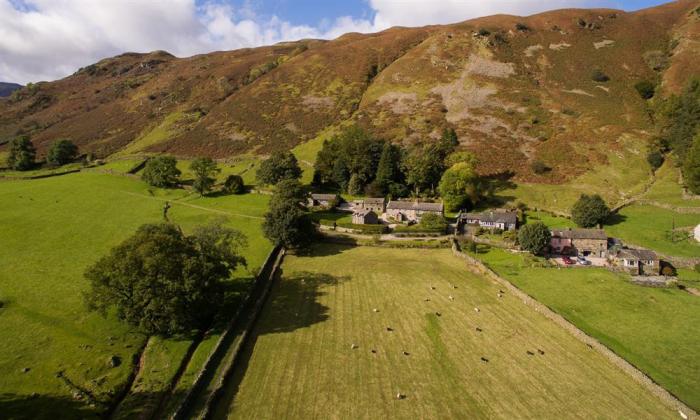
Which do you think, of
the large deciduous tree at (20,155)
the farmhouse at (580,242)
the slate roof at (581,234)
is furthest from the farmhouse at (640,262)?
the large deciduous tree at (20,155)

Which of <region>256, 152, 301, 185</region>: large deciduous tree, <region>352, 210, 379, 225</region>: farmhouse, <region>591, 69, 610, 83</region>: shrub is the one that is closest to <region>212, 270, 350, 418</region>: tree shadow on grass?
<region>352, 210, 379, 225</region>: farmhouse

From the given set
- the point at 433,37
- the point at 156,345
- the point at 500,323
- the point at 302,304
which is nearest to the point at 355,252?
the point at 302,304

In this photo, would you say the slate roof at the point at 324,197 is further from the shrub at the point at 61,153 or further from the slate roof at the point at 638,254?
the shrub at the point at 61,153

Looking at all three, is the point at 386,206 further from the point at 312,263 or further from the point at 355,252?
the point at 312,263

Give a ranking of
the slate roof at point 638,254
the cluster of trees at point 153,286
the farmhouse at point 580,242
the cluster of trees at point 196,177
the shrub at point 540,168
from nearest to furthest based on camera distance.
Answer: the cluster of trees at point 153,286 < the slate roof at point 638,254 < the farmhouse at point 580,242 < the cluster of trees at point 196,177 < the shrub at point 540,168

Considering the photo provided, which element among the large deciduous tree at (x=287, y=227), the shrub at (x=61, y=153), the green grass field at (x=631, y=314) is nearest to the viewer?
the green grass field at (x=631, y=314)

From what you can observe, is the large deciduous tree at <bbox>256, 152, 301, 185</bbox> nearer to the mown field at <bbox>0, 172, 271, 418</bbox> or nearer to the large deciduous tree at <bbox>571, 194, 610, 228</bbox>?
the mown field at <bbox>0, 172, 271, 418</bbox>
